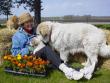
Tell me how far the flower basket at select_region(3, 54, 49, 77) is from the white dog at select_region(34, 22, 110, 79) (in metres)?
0.56

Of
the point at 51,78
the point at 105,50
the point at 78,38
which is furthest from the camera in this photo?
the point at 78,38

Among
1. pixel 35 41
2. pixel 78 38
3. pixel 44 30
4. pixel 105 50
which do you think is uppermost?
pixel 44 30

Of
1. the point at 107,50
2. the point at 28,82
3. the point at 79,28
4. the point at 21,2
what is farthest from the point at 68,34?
the point at 21,2

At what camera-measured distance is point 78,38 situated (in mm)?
8227

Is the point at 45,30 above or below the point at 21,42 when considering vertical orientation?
above

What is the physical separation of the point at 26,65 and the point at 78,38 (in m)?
1.37

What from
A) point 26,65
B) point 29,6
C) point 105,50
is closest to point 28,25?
point 26,65

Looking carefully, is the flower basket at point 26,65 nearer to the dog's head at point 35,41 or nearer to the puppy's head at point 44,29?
the dog's head at point 35,41

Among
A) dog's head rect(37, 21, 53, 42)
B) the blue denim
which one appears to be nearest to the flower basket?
the blue denim

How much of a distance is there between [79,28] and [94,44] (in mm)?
517

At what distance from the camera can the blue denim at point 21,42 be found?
837 centimetres

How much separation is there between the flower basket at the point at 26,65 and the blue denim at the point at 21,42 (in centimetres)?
22

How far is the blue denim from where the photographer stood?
8367mm

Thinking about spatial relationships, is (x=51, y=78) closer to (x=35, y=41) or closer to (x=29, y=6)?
(x=35, y=41)
